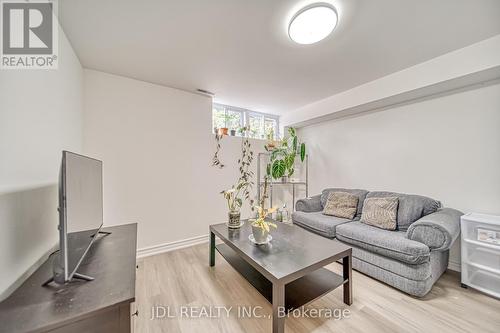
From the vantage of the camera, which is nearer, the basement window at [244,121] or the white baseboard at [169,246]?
the white baseboard at [169,246]

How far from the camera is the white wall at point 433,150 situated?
1.93 m

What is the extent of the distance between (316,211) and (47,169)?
3.18 m

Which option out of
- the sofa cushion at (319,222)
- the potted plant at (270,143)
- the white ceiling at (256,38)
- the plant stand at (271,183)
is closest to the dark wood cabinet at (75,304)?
the white ceiling at (256,38)

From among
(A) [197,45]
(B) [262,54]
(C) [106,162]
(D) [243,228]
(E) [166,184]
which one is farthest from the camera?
(E) [166,184]

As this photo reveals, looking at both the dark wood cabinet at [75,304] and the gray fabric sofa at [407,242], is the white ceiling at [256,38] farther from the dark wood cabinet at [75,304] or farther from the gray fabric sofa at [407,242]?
the dark wood cabinet at [75,304]

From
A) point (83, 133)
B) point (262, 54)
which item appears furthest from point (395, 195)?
point (83, 133)

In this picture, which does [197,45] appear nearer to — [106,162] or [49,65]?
[49,65]

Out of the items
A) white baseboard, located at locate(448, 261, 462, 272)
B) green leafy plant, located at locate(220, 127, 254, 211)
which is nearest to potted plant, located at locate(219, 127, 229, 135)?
green leafy plant, located at locate(220, 127, 254, 211)

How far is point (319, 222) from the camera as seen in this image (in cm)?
252

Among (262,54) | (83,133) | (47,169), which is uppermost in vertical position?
(262,54)

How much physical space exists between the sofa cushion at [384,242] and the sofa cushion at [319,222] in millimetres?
91

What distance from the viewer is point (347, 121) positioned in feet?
10.5

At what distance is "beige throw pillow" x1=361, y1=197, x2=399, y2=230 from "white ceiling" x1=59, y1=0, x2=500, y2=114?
1569 millimetres
